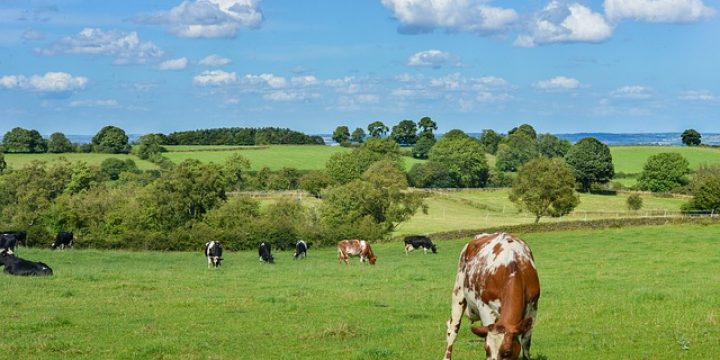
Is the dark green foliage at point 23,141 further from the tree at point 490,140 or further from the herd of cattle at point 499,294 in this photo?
the herd of cattle at point 499,294

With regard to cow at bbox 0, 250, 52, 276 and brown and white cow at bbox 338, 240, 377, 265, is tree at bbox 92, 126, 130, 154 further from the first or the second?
cow at bbox 0, 250, 52, 276

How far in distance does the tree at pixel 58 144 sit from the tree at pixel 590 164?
3579 inches

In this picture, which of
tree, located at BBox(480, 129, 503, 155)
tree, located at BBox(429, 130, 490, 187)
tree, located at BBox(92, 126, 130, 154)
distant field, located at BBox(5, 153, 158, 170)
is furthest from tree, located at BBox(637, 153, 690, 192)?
tree, located at BBox(92, 126, 130, 154)

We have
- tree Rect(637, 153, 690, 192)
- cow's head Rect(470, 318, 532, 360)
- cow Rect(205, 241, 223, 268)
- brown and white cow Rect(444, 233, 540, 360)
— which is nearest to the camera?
cow's head Rect(470, 318, 532, 360)

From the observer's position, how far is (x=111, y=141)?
143 metres

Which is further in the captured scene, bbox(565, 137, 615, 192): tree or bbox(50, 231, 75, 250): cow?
bbox(565, 137, 615, 192): tree

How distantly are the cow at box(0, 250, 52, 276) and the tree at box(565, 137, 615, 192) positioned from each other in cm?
10086

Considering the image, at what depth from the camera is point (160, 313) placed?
19047mm

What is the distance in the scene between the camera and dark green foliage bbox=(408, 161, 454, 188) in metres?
132

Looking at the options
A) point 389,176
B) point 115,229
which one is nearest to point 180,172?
point 115,229

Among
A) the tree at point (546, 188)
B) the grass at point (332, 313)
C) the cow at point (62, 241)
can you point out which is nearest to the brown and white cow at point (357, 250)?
the grass at point (332, 313)

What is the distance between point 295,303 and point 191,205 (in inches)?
2285

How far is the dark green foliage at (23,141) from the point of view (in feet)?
446

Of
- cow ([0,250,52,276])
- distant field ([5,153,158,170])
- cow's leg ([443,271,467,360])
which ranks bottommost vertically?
cow ([0,250,52,276])
